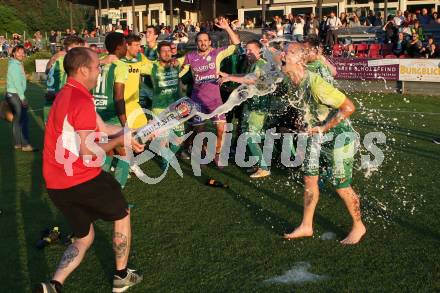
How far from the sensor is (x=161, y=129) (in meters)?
4.14

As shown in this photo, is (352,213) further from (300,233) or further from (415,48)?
(415,48)

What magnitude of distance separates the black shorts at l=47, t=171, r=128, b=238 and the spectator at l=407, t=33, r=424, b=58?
17123mm

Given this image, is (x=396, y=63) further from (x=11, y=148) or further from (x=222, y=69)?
(x=11, y=148)

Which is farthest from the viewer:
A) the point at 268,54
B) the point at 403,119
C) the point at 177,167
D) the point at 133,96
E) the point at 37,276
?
the point at 403,119

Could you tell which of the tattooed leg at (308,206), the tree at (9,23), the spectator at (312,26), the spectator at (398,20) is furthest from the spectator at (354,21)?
the tree at (9,23)

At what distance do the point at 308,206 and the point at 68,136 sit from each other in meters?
2.63

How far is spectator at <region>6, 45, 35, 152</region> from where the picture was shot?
31.7 ft

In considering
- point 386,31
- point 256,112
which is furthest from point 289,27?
point 256,112

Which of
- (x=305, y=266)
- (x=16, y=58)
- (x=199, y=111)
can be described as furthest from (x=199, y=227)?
(x=16, y=58)

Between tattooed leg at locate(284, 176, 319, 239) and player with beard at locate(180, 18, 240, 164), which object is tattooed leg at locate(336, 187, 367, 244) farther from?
player with beard at locate(180, 18, 240, 164)

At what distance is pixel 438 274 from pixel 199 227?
2.44 m

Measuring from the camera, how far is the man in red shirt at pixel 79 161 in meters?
3.56

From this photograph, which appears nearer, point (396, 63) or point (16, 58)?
point (16, 58)

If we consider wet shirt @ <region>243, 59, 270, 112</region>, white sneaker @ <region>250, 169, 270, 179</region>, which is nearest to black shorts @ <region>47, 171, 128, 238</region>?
white sneaker @ <region>250, 169, 270, 179</region>
